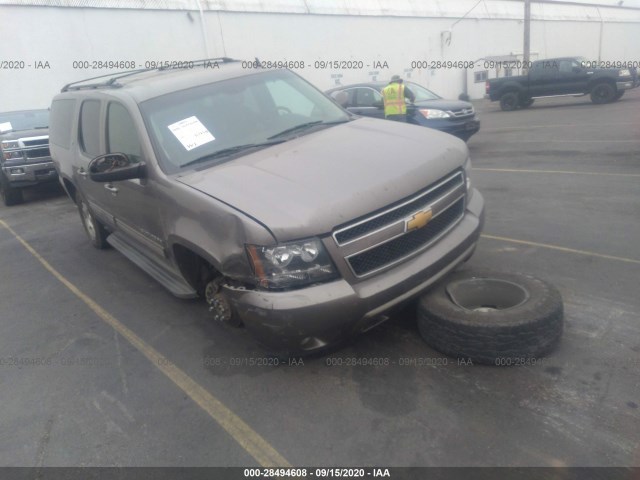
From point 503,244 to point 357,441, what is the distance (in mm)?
3171

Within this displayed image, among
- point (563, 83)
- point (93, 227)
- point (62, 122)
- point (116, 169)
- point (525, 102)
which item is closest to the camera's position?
point (116, 169)

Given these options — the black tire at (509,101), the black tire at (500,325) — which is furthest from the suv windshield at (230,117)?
the black tire at (509,101)

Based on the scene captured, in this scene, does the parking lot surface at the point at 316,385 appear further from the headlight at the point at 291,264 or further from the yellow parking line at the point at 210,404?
the headlight at the point at 291,264

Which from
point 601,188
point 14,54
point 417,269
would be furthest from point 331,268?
point 14,54

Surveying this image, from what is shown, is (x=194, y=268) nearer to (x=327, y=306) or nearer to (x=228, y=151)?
(x=228, y=151)

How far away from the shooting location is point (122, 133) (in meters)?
4.34

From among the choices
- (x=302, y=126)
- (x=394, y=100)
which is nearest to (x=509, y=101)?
(x=394, y=100)

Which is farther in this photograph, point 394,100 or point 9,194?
point 394,100

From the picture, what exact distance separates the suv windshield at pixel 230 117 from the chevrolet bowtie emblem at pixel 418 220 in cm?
134

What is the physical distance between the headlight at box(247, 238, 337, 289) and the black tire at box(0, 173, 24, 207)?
886 cm

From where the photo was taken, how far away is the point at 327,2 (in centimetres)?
2420

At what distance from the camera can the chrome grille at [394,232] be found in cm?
299

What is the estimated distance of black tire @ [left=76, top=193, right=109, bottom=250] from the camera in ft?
20.1

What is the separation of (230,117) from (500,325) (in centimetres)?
255
